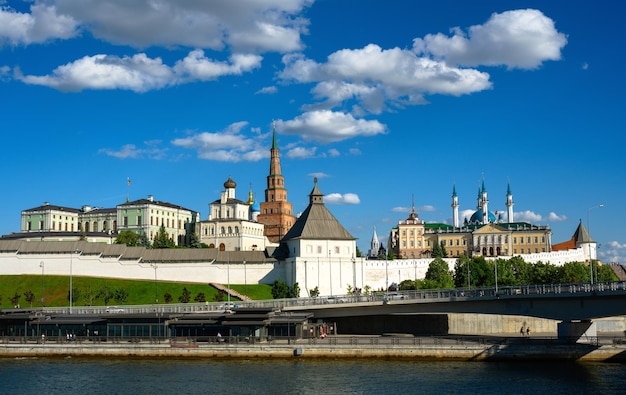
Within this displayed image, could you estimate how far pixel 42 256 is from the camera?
10319 centimetres

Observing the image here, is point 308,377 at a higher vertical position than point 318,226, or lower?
lower

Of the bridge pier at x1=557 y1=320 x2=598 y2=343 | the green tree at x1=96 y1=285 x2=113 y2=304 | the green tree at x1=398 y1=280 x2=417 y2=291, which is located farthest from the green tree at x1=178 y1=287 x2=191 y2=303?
the bridge pier at x1=557 y1=320 x2=598 y2=343

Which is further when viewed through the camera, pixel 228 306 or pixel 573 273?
pixel 573 273

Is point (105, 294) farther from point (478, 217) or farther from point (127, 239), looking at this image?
point (478, 217)

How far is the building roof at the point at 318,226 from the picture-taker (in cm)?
10575

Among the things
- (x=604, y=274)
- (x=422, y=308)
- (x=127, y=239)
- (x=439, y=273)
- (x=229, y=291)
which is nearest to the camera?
(x=422, y=308)

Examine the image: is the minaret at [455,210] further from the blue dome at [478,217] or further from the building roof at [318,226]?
Answer: the building roof at [318,226]

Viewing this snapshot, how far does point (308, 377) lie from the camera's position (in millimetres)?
50375

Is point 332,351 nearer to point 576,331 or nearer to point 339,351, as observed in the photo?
point 339,351

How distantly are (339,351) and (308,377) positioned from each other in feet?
29.0

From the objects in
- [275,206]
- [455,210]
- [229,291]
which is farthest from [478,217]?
[229,291]

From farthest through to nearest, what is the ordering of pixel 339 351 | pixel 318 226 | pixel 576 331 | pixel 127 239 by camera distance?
pixel 127 239, pixel 318 226, pixel 339 351, pixel 576 331

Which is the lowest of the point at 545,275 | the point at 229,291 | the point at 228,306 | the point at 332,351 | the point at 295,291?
the point at 332,351

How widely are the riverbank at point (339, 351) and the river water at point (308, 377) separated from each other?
48.7 inches
